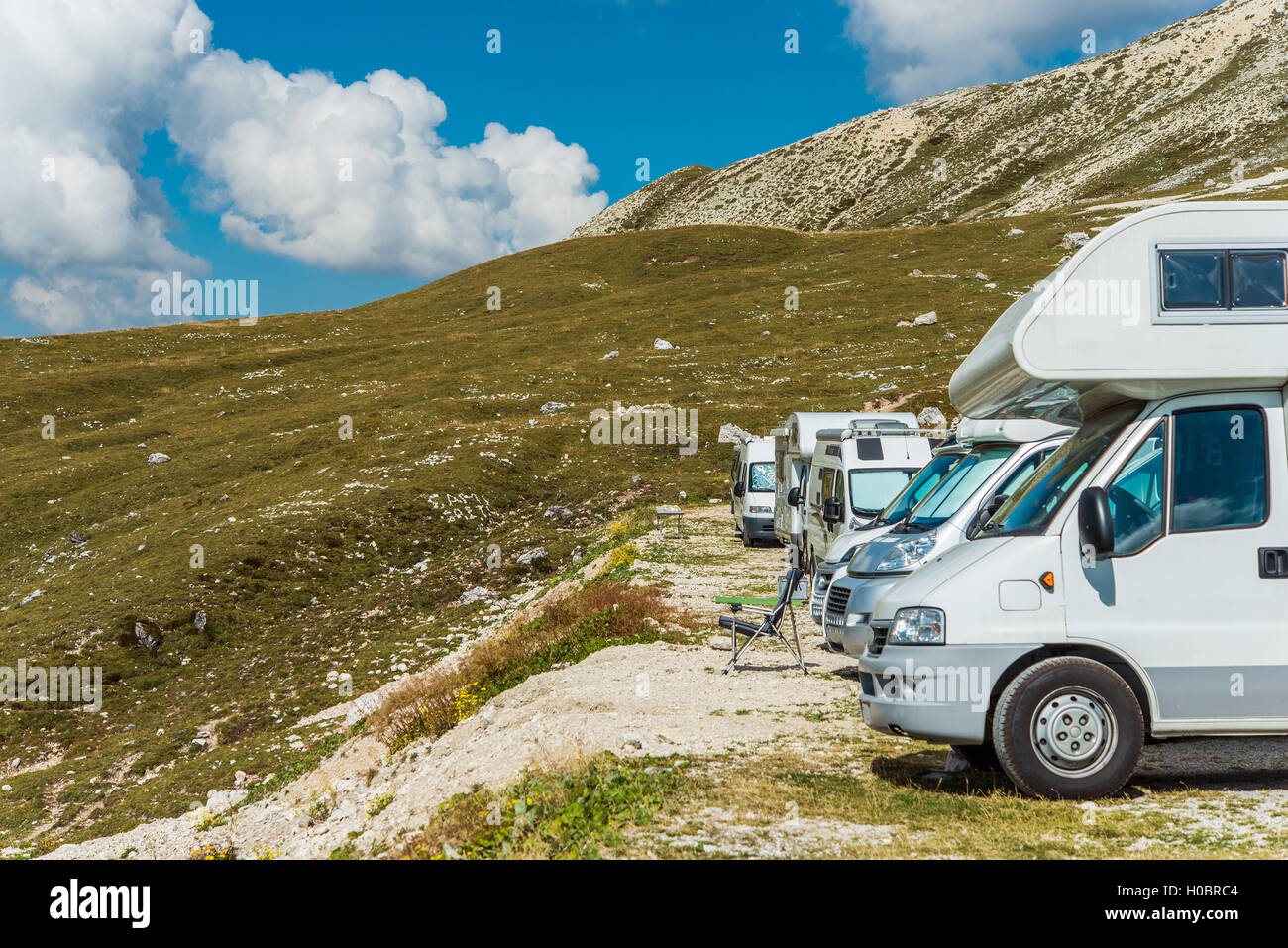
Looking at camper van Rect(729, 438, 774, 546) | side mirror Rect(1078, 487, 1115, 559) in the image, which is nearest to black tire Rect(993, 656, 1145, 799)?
side mirror Rect(1078, 487, 1115, 559)

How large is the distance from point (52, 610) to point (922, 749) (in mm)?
25549

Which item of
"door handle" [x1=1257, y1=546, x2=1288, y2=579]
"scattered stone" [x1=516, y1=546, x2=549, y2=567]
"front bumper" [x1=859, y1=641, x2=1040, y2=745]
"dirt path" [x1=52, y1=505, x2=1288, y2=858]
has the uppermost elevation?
"door handle" [x1=1257, y1=546, x2=1288, y2=579]

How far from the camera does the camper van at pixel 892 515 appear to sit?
537 inches

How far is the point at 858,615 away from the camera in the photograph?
33.7 ft

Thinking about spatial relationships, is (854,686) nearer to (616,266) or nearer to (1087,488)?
(1087,488)

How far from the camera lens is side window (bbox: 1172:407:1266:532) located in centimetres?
703

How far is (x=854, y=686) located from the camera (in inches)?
489

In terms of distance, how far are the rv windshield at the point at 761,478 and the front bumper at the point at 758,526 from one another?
91 cm

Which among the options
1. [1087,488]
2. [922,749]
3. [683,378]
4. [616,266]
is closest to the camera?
[1087,488]

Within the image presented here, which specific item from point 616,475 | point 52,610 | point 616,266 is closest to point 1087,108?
point 616,266

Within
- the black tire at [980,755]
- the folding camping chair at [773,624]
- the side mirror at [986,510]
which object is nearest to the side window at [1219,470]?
the black tire at [980,755]

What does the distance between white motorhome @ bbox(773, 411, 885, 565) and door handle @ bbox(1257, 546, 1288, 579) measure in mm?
12937
